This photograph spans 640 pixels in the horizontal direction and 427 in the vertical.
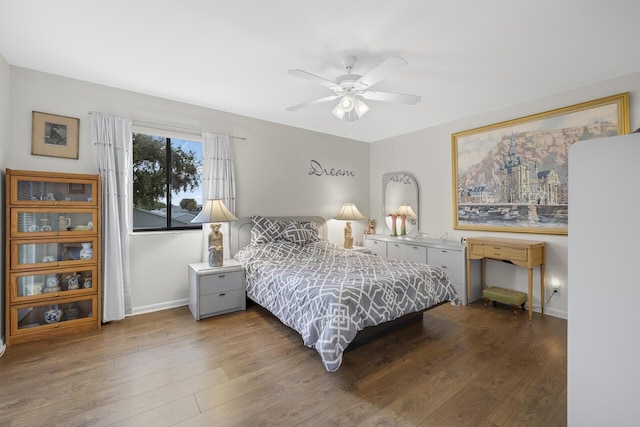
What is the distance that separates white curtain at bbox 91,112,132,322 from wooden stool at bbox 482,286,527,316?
435cm

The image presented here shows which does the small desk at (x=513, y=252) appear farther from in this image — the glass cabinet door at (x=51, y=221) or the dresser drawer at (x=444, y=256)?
the glass cabinet door at (x=51, y=221)

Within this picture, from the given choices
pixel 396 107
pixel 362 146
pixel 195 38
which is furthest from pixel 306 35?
pixel 362 146

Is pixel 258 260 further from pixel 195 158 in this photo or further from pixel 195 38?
pixel 195 38

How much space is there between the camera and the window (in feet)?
11.5

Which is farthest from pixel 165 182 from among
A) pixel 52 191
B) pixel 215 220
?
pixel 52 191

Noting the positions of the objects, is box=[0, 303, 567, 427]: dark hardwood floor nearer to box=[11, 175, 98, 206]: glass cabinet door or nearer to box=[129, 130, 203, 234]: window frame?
box=[129, 130, 203, 234]: window frame

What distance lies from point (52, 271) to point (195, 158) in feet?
6.46

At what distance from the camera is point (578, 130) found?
3086 mm

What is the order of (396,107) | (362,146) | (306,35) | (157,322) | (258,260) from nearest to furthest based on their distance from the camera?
→ (306,35) → (157,322) → (258,260) → (396,107) → (362,146)

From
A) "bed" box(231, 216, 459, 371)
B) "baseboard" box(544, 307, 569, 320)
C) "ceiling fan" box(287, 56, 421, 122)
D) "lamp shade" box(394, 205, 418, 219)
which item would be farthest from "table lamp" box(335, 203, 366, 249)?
"baseboard" box(544, 307, 569, 320)

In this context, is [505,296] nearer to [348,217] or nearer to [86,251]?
[348,217]

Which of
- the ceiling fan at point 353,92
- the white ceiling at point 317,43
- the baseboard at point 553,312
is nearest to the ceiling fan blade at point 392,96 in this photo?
the ceiling fan at point 353,92

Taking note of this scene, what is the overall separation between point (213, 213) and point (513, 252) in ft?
11.7

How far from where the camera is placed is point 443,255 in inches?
154
